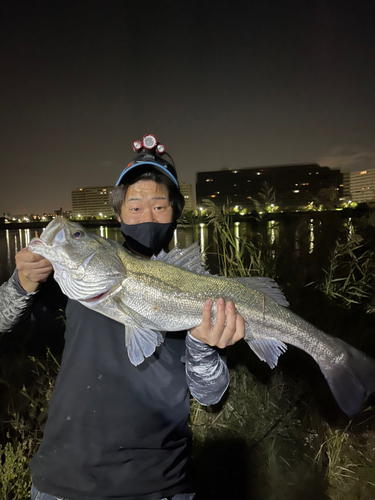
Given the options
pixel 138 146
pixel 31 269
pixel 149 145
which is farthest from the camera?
pixel 138 146

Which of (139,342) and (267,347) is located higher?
(139,342)

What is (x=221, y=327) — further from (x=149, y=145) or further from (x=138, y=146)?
(x=138, y=146)

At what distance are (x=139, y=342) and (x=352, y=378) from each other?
2.00m

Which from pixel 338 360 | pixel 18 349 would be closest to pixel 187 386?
pixel 338 360

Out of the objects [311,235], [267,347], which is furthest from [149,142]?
[311,235]

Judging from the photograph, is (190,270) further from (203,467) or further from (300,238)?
(300,238)

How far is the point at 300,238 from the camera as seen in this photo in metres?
6.87

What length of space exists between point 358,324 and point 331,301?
61 centimetres

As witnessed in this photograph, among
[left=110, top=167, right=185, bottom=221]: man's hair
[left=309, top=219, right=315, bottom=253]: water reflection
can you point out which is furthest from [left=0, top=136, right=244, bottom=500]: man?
[left=309, top=219, right=315, bottom=253]: water reflection

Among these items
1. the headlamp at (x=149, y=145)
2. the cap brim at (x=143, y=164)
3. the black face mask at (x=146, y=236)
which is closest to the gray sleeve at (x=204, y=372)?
the black face mask at (x=146, y=236)

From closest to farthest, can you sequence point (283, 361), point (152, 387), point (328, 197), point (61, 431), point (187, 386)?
point (61, 431), point (152, 387), point (187, 386), point (283, 361), point (328, 197)

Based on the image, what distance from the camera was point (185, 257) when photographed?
3.06 meters

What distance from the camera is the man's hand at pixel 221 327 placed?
2.82 m

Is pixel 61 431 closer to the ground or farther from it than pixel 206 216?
closer to the ground
